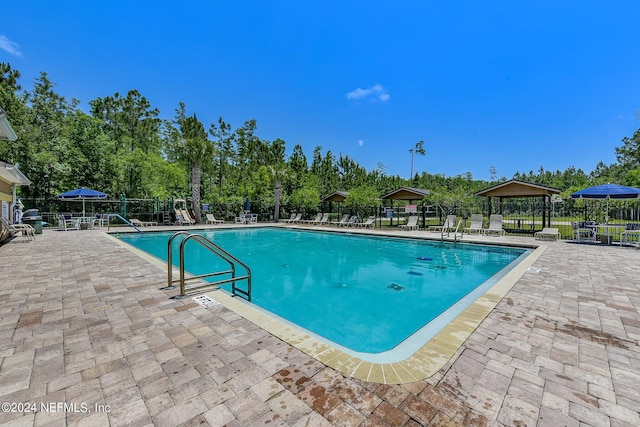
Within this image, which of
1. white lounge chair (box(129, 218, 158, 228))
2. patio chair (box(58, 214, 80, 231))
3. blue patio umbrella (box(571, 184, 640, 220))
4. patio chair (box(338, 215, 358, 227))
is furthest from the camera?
patio chair (box(338, 215, 358, 227))

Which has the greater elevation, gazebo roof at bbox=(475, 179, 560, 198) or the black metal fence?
gazebo roof at bbox=(475, 179, 560, 198)

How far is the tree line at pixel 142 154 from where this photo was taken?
1770 cm

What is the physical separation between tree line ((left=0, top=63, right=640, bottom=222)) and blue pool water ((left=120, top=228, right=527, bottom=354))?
9.18m

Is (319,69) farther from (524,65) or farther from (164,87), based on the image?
(164,87)

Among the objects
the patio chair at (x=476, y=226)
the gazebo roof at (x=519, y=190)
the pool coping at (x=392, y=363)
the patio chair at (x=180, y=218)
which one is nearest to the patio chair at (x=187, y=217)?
the patio chair at (x=180, y=218)

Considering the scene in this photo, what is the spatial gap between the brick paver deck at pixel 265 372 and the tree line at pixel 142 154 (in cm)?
1597

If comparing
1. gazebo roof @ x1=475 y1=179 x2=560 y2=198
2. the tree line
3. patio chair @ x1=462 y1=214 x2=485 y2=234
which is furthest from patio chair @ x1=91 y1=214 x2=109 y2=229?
gazebo roof @ x1=475 y1=179 x2=560 y2=198

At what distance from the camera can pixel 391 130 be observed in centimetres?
3162

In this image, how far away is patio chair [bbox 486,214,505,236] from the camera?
12.9 meters

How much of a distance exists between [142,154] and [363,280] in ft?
72.0

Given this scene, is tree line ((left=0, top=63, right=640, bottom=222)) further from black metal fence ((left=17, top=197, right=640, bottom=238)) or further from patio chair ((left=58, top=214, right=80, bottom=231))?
patio chair ((left=58, top=214, right=80, bottom=231))

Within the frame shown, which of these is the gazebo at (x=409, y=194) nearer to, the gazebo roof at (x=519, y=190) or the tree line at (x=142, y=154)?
the tree line at (x=142, y=154)

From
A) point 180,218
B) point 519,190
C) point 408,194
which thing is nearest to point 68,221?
point 180,218

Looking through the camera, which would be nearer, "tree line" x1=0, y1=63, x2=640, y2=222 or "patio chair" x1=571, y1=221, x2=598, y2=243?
"patio chair" x1=571, y1=221, x2=598, y2=243
